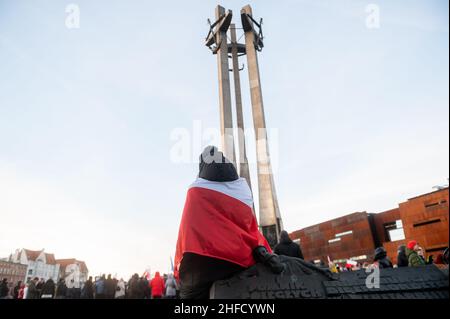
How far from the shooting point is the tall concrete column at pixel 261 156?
10330 mm

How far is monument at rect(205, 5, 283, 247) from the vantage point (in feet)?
34.8

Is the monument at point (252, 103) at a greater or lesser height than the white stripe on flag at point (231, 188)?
greater

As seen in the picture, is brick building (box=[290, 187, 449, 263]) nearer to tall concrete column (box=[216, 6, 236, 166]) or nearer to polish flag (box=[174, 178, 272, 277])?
tall concrete column (box=[216, 6, 236, 166])

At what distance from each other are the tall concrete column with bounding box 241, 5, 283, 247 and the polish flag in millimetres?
7933

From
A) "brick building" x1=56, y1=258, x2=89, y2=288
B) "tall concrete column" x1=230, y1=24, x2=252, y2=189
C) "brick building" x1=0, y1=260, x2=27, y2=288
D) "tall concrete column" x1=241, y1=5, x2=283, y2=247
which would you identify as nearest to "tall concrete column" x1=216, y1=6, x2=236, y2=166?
"tall concrete column" x1=230, y1=24, x2=252, y2=189

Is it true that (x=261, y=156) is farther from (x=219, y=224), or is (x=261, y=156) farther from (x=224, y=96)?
(x=219, y=224)

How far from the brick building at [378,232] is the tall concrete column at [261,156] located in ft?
40.2

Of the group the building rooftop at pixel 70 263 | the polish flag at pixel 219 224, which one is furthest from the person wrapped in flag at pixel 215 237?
the building rooftop at pixel 70 263

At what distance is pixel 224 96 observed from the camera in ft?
39.4

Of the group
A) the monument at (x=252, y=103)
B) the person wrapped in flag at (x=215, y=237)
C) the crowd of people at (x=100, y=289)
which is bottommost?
the crowd of people at (x=100, y=289)

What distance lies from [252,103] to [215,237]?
10.5 meters

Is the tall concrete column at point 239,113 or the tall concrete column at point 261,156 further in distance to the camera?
the tall concrete column at point 239,113

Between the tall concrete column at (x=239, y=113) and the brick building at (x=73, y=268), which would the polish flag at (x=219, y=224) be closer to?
the tall concrete column at (x=239, y=113)
